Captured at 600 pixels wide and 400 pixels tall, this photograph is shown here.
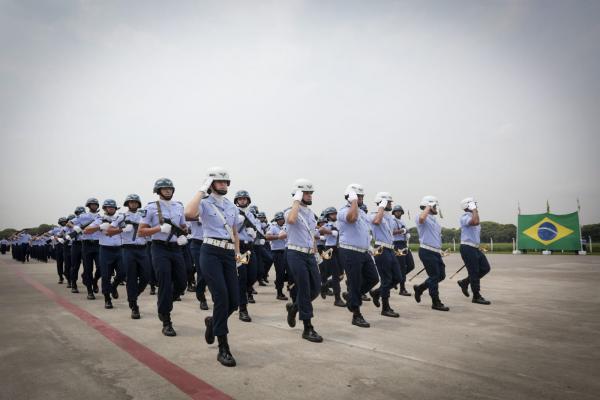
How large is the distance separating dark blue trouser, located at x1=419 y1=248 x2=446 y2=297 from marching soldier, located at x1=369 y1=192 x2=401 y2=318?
0.70 metres

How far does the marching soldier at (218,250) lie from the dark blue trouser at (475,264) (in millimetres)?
6106

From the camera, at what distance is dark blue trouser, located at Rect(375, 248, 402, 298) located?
806cm

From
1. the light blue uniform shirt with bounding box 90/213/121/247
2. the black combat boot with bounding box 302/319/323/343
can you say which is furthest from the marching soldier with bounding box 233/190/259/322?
the light blue uniform shirt with bounding box 90/213/121/247

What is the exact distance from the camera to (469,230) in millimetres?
9609

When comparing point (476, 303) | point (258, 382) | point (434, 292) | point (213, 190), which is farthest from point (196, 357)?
point (476, 303)

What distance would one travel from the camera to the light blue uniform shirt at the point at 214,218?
5371 mm

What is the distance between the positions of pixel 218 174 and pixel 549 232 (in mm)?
29488

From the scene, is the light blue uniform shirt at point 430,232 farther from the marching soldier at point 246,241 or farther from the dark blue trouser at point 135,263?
the dark blue trouser at point 135,263

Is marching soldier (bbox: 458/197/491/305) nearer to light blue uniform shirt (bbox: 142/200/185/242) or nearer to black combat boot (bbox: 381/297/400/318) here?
black combat boot (bbox: 381/297/400/318)

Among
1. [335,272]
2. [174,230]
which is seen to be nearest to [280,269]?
[335,272]

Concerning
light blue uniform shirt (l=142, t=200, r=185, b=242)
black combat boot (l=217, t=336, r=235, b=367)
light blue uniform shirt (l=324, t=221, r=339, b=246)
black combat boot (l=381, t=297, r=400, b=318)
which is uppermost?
light blue uniform shirt (l=142, t=200, r=185, b=242)

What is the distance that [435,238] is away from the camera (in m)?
8.79

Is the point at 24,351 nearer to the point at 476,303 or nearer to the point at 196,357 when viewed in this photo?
the point at 196,357

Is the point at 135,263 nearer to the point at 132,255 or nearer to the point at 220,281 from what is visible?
the point at 132,255
